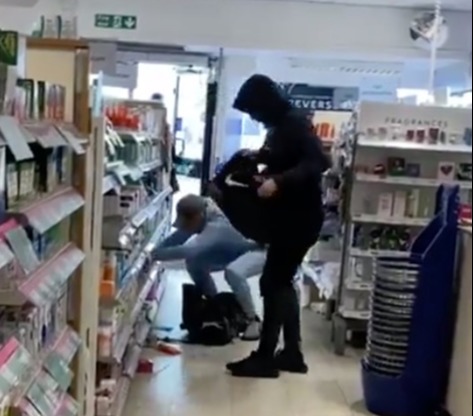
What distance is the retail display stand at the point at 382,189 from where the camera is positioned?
19.8 feet

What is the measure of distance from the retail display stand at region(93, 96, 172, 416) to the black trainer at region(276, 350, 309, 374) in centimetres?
92

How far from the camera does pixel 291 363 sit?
17.7 feet

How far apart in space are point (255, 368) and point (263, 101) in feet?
5.59

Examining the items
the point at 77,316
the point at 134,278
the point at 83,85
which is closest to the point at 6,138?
the point at 83,85

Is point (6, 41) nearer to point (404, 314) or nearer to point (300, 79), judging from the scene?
point (404, 314)

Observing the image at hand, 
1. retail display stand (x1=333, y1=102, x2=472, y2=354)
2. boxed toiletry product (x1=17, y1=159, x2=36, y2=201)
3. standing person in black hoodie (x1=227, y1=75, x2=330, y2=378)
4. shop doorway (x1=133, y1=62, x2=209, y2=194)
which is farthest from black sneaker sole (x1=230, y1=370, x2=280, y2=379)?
shop doorway (x1=133, y1=62, x2=209, y2=194)

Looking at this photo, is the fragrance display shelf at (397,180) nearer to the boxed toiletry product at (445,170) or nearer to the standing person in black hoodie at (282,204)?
the boxed toiletry product at (445,170)

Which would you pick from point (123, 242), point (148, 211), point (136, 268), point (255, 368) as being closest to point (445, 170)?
point (255, 368)

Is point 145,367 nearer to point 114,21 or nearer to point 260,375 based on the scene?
point 260,375

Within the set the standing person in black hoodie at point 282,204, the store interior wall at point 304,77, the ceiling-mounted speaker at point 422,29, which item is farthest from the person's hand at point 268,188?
the store interior wall at point 304,77

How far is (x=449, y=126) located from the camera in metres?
5.93

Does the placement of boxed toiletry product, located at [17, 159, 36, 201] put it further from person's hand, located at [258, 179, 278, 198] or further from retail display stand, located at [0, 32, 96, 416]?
person's hand, located at [258, 179, 278, 198]

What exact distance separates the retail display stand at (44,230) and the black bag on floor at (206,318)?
2531 mm

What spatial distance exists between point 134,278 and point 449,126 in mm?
2667
